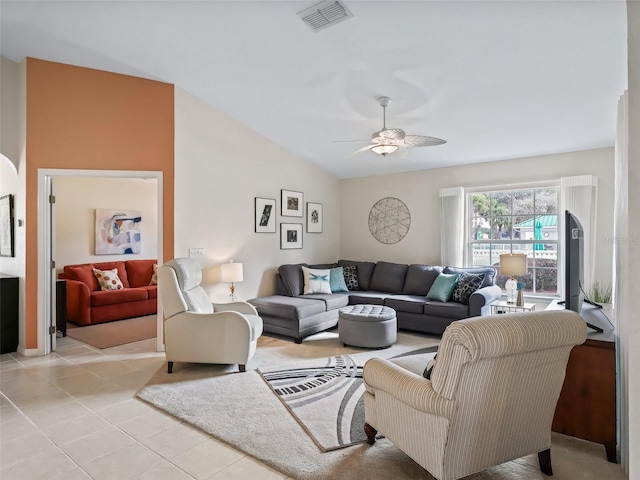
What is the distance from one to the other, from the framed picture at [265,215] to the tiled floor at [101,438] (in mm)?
2404

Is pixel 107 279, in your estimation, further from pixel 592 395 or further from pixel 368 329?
pixel 592 395

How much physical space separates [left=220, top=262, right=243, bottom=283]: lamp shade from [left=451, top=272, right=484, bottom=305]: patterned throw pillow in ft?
8.92

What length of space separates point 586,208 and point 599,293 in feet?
3.30

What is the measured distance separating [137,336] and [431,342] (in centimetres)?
365

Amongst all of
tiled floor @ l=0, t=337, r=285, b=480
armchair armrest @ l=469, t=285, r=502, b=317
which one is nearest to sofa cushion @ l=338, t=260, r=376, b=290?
armchair armrest @ l=469, t=285, r=502, b=317

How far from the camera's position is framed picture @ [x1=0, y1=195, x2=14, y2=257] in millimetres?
4312

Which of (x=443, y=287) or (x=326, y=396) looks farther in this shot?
(x=443, y=287)

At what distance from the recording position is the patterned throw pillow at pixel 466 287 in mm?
4711

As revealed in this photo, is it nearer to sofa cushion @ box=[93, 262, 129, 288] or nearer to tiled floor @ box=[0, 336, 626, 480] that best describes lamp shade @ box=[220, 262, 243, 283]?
tiled floor @ box=[0, 336, 626, 480]

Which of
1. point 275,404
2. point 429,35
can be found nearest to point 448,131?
point 429,35

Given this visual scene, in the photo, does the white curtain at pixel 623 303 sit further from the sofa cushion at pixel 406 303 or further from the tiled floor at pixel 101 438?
the sofa cushion at pixel 406 303

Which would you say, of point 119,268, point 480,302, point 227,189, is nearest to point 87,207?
point 119,268

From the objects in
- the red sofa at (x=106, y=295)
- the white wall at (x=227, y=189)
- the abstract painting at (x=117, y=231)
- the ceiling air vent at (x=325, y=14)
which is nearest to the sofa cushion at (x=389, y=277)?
the white wall at (x=227, y=189)

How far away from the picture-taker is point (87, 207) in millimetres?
6352
